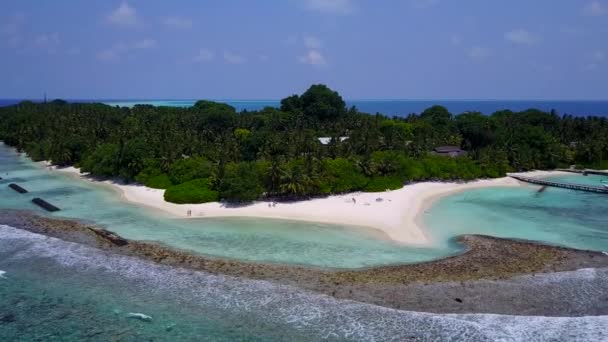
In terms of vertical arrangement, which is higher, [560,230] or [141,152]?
[141,152]

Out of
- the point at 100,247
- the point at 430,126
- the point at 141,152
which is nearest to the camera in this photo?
the point at 100,247

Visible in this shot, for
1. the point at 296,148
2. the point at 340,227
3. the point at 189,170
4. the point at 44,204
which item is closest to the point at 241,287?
the point at 340,227

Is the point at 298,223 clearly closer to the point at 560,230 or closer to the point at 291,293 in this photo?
the point at 291,293

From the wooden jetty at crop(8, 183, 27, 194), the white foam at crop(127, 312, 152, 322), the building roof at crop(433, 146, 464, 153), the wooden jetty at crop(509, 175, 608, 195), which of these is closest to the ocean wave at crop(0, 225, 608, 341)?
the white foam at crop(127, 312, 152, 322)

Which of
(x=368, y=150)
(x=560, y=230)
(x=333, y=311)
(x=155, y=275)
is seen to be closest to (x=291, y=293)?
(x=333, y=311)

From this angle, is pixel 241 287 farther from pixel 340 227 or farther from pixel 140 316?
pixel 340 227

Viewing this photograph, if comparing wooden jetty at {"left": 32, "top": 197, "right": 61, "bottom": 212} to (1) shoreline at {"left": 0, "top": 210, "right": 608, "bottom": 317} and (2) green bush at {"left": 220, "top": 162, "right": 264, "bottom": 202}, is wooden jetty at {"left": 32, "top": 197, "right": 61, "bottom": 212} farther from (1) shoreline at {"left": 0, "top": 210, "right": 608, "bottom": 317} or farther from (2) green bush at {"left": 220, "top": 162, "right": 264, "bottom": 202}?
(2) green bush at {"left": 220, "top": 162, "right": 264, "bottom": 202}
